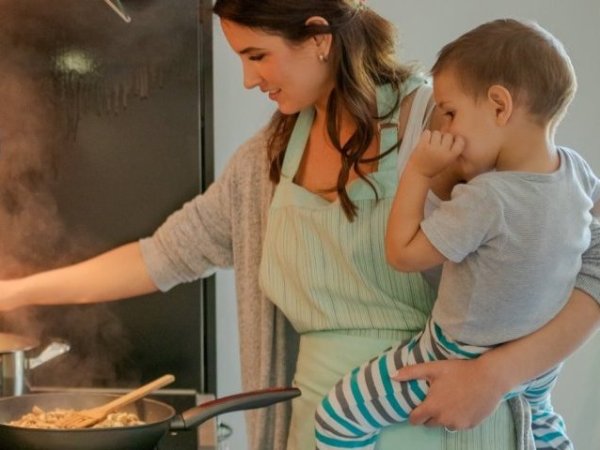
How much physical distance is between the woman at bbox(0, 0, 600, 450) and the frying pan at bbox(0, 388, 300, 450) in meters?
0.17

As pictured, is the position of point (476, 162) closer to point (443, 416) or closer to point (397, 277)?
point (397, 277)

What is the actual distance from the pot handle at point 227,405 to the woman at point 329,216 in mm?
139

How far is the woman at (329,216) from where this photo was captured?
1441 millimetres

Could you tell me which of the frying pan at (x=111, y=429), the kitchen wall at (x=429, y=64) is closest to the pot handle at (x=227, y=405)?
the frying pan at (x=111, y=429)

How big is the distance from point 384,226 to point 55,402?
1.70 feet

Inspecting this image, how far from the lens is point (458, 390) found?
4.43ft

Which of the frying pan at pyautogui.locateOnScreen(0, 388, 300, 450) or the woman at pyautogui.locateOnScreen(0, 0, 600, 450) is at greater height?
the woman at pyautogui.locateOnScreen(0, 0, 600, 450)

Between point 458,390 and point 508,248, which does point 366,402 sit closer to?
point 458,390

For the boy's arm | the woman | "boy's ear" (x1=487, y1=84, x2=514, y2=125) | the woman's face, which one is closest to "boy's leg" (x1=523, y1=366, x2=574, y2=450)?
the woman

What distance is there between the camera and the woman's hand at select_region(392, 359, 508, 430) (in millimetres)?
1347

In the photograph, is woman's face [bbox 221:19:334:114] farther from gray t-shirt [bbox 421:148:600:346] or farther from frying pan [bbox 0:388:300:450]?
frying pan [bbox 0:388:300:450]

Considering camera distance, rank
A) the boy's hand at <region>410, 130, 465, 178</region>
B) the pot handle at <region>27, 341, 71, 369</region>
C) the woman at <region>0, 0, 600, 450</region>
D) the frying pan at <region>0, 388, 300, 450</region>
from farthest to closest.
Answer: the pot handle at <region>27, 341, 71, 369</region> → the woman at <region>0, 0, 600, 450</region> → the boy's hand at <region>410, 130, 465, 178</region> → the frying pan at <region>0, 388, 300, 450</region>

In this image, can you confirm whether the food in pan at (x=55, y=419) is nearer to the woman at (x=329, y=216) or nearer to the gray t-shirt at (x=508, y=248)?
the woman at (x=329, y=216)

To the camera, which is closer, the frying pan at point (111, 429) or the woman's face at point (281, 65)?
the frying pan at point (111, 429)
